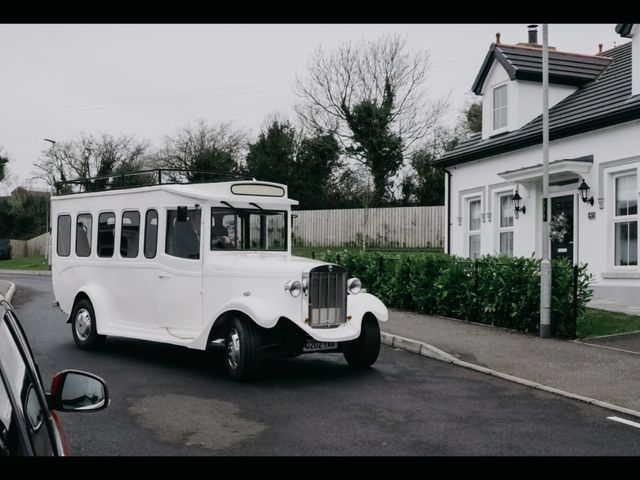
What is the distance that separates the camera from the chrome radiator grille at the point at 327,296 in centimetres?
910

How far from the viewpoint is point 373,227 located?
35781 millimetres

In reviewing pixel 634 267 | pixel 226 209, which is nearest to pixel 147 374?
pixel 226 209

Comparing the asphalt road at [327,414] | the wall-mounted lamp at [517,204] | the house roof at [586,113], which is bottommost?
the asphalt road at [327,414]

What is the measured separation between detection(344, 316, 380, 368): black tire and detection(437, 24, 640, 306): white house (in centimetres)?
831

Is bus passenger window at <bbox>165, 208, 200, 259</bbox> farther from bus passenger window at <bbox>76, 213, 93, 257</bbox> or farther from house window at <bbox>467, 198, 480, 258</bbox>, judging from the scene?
house window at <bbox>467, 198, 480, 258</bbox>

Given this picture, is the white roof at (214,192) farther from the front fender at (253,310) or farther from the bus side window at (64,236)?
the bus side window at (64,236)

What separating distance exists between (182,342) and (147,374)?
2.18 feet

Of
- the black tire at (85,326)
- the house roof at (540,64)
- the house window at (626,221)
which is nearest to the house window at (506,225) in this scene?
the house roof at (540,64)

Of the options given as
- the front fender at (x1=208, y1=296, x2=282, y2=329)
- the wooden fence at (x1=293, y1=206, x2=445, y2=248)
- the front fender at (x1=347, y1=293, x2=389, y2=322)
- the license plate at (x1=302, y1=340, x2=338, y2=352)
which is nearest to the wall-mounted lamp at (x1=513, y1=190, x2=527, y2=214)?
the front fender at (x1=347, y1=293, x2=389, y2=322)

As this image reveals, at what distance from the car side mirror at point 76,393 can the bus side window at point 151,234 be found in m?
7.50

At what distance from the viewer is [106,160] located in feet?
188

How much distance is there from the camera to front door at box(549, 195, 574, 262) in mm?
17641
